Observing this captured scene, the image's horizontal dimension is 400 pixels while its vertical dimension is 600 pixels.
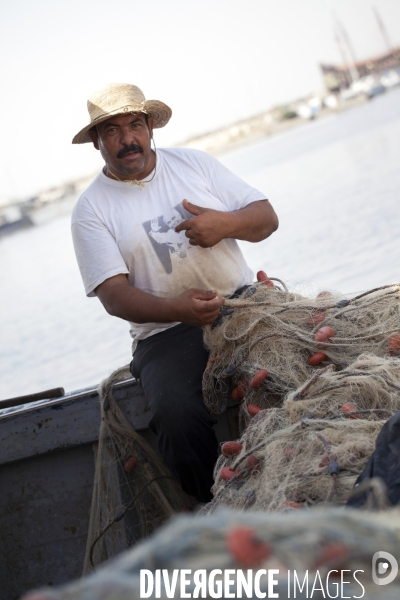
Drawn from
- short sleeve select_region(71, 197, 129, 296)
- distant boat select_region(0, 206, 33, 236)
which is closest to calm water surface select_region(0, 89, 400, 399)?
short sleeve select_region(71, 197, 129, 296)

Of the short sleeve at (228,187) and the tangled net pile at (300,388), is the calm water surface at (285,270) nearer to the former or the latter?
the short sleeve at (228,187)

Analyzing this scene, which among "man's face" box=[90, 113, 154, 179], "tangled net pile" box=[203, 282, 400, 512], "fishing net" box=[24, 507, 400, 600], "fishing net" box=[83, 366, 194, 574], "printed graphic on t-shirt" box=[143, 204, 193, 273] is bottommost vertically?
"fishing net" box=[83, 366, 194, 574]

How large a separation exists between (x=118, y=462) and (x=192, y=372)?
672 mm

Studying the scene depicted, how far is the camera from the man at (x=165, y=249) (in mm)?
3131

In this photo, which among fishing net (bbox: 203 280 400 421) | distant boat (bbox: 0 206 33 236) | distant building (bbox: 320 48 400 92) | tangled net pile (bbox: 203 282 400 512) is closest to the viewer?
tangled net pile (bbox: 203 282 400 512)

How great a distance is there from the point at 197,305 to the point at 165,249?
452 mm

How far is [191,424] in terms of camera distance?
3074 millimetres

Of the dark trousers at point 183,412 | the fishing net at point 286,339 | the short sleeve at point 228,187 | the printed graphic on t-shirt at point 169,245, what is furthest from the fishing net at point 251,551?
the short sleeve at point 228,187

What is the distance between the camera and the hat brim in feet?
11.5

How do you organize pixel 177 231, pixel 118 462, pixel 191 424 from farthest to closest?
1. pixel 118 462
2. pixel 177 231
3. pixel 191 424

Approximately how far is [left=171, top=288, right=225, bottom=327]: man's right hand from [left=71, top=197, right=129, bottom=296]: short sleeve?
381 millimetres

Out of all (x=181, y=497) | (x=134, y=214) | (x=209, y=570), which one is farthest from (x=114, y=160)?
(x=209, y=570)

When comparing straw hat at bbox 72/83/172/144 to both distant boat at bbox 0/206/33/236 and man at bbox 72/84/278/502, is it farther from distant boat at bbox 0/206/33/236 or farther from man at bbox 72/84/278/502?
distant boat at bbox 0/206/33/236

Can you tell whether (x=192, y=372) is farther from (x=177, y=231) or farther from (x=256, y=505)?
(x=256, y=505)
